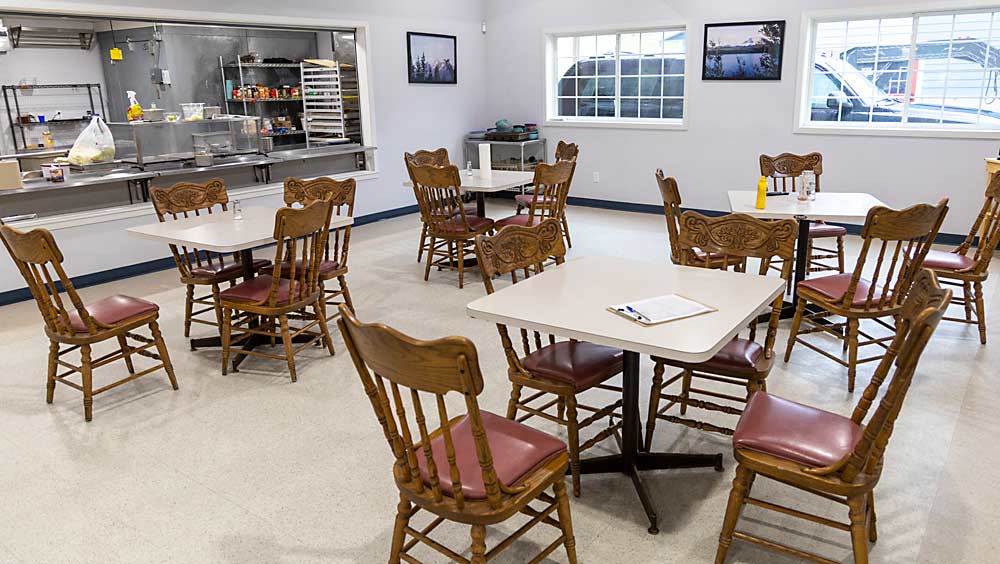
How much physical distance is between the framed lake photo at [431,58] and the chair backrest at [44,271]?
505cm

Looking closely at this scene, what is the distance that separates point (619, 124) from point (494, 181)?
282cm

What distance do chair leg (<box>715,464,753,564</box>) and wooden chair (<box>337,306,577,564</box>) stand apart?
1.45ft

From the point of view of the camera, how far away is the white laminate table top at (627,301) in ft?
6.75

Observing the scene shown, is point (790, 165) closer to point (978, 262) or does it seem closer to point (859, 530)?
point (978, 262)

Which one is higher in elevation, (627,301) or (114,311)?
(627,301)

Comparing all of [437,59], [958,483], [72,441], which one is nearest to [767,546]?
[958,483]

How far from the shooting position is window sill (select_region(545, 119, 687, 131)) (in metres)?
7.34

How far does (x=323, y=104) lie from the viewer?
7.91 metres

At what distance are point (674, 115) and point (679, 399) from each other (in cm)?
541

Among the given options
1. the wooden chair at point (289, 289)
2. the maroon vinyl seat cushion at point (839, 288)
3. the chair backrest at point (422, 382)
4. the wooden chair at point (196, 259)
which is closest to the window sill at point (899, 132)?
the maroon vinyl seat cushion at point (839, 288)

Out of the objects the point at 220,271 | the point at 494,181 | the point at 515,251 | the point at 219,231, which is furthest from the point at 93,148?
the point at 515,251

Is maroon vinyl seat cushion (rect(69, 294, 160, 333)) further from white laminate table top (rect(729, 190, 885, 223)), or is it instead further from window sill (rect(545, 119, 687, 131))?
window sill (rect(545, 119, 687, 131))

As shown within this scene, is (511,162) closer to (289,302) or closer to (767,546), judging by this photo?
(289,302)

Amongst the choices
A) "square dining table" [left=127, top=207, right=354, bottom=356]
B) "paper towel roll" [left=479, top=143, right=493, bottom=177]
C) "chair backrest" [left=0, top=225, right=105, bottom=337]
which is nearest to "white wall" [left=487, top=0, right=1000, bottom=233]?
"paper towel roll" [left=479, top=143, right=493, bottom=177]
